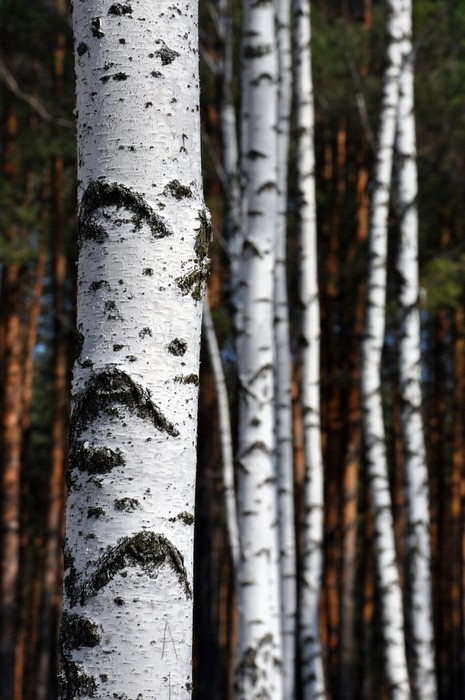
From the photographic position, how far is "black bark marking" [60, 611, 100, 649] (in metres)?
1.11

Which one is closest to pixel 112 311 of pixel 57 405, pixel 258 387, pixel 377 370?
pixel 258 387

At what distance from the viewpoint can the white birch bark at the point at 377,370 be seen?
203 inches

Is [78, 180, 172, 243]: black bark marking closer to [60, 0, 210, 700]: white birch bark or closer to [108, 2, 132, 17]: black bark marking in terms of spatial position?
[60, 0, 210, 700]: white birch bark

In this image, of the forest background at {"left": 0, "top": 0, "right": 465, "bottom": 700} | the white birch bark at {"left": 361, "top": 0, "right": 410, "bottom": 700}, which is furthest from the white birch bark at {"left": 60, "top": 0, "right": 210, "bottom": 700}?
the forest background at {"left": 0, "top": 0, "right": 465, "bottom": 700}

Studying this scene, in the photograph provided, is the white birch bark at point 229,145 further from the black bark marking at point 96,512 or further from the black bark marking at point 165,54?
the black bark marking at point 96,512

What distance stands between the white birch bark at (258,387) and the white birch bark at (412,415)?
149cm

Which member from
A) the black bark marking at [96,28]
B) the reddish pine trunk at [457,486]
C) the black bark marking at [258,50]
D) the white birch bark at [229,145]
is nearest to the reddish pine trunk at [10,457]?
the white birch bark at [229,145]

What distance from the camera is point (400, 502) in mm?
12180

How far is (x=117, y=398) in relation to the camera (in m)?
1.15

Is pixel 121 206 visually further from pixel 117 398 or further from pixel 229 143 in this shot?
pixel 229 143

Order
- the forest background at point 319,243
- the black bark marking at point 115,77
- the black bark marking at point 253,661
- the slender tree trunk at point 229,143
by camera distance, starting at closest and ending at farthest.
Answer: the black bark marking at point 115,77 → the black bark marking at point 253,661 → the slender tree trunk at point 229,143 → the forest background at point 319,243

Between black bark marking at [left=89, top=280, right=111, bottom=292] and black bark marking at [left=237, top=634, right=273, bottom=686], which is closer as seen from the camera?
black bark marking at [left=89, top=280, right=111, bottom=292]

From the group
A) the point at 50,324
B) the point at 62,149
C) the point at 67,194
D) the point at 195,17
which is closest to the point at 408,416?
the point at 195,17

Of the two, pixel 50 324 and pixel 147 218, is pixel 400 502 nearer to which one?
pixel 50 324
